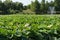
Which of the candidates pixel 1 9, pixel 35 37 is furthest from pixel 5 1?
pixel 35 37

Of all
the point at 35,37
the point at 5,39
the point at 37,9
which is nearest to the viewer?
the point at 5,39

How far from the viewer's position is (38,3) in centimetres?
6059

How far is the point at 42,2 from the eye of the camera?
61.1 metres

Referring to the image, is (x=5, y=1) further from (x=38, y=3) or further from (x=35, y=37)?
(x=35, y=37)

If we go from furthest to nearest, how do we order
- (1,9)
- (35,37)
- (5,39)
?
(1,9) < (35,37) < (5,39)

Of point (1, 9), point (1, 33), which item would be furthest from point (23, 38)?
point (1, 9)

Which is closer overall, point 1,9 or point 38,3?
point 1,9

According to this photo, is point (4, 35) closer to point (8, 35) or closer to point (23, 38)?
point (8, 35)

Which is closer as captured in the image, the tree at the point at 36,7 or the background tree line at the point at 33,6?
the background tree line at the point at 33,6

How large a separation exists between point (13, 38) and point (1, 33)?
0.61 feet

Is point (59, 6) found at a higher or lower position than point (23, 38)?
lower

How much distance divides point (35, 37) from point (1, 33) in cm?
51

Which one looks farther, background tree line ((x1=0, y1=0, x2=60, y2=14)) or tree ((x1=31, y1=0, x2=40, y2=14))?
tree ((x1=31, y1=0, x2=40, y2=14))

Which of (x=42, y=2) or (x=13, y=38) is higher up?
(x=13, y=38)
